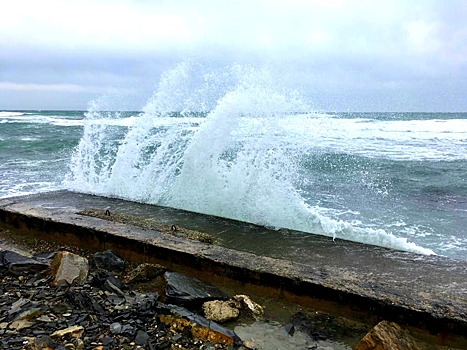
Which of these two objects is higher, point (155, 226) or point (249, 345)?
point (155, 226)

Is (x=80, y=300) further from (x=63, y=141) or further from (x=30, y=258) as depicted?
(x=63, y=141)

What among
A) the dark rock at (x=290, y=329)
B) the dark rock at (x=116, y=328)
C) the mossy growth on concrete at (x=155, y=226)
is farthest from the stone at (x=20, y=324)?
the mossy growth on concrete at (x=155, y=226)

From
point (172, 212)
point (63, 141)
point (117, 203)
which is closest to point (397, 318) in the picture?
point (172, 212)

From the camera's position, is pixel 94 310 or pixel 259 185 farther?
pixel 259 185

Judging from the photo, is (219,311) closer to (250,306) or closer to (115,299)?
(250,306)

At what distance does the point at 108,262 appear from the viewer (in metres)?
3.15

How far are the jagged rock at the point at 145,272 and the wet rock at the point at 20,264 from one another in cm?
64

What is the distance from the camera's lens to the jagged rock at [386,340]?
6.53 feet

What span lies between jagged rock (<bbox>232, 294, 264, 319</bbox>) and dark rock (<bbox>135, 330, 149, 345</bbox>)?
636mm

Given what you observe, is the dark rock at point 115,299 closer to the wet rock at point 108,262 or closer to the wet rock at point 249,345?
the wet rock at point 108,262

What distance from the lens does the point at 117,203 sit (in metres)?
5.20

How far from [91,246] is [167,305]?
4.73ft

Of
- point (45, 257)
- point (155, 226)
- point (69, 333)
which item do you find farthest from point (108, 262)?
point (69, 333)

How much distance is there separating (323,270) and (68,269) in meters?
1.72
